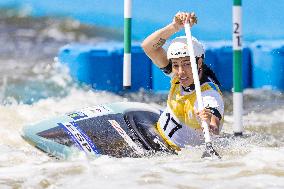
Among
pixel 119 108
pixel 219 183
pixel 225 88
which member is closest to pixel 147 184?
pixel 219 183

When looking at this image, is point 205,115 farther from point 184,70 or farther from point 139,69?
point 139,69

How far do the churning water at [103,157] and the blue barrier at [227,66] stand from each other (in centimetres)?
24

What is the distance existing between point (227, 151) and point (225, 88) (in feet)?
15.0

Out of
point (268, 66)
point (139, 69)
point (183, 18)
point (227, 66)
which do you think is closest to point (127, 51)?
point (183, 18)

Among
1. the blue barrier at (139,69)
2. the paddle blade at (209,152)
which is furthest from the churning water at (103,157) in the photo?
the blue barrier at (139,69)

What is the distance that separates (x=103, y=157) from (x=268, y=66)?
15.6 ft

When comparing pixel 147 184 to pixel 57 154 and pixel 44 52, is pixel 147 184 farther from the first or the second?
pixel 44 52

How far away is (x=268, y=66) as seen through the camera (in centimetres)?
897

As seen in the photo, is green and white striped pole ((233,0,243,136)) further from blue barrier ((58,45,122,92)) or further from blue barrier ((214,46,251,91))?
blue barrier ((58,45,122,92))

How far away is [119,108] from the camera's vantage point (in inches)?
205

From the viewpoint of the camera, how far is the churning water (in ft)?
12.3

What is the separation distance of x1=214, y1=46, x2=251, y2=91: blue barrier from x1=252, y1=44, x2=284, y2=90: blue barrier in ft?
0.23

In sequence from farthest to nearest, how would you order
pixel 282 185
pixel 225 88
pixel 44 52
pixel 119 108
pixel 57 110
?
pixel 44 52 < pixel 225 88 < pixel 57 110 < pixel 119 108 < pixel 282 185

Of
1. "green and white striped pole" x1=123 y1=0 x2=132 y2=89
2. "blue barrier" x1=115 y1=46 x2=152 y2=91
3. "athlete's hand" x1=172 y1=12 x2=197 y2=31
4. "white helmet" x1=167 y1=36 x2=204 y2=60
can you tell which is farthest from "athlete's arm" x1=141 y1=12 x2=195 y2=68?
"blue barrier" x1=115 y1=46 x2=152 y2=91
